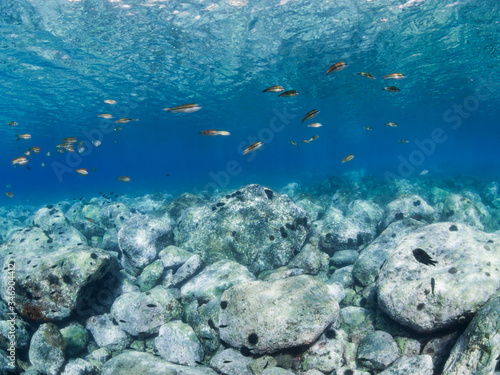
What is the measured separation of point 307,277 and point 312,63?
20.4 meters

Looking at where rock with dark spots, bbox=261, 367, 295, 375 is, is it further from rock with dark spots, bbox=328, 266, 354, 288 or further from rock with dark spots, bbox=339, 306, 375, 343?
rock with dark spots, bbox=328, 266, 354, 288

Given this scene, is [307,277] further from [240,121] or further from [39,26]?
[240,121]

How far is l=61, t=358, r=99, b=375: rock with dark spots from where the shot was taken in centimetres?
471

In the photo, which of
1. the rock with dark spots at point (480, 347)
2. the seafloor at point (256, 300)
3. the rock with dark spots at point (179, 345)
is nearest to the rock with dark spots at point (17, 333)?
the seafloor at point (256, 300)

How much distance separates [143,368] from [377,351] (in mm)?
3899

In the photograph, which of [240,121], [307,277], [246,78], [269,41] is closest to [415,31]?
[269,41]

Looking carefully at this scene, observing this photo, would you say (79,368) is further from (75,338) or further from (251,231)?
(251,231)

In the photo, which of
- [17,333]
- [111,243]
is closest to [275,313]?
[17,333]

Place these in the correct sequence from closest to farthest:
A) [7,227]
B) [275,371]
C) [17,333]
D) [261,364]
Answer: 1. [275,371]
2. [261,364]
3. [17,333]
4. [7,227]

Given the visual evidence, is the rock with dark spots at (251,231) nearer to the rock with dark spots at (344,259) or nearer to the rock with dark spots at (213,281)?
the rock with dark spots at (213,281)

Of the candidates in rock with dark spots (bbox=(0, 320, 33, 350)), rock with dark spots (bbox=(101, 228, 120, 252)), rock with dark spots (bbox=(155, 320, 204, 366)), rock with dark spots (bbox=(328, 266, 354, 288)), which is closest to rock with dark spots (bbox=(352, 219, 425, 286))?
rock with dark spots (bbox=(328, 266, 354, 288))

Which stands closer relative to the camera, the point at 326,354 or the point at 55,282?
the point at 326,354

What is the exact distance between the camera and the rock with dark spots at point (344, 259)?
309 inches

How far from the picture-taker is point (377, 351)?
4320 millimetres
